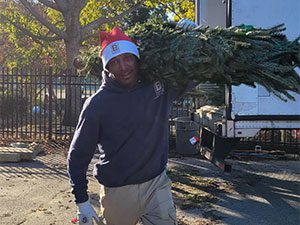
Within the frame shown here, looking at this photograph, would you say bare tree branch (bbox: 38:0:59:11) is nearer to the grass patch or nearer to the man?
the grass patch

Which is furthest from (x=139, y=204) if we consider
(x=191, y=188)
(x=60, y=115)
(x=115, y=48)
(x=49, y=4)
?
(x=49, y=4)

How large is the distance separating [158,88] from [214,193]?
10.8ft

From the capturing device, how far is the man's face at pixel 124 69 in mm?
2932

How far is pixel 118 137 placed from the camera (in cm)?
289

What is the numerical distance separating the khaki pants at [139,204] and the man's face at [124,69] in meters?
0.72

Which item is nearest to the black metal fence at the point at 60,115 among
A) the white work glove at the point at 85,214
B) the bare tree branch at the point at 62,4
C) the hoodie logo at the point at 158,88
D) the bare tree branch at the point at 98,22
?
the bare tree branch at the point at 98,22

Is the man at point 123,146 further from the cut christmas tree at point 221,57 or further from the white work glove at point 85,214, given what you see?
the cut christmas tree at point 221,57

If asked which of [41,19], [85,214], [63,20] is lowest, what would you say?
[85,214]

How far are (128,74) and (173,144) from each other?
683cm

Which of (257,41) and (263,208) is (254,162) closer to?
(263,208)

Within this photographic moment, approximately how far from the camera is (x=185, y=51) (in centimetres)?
296

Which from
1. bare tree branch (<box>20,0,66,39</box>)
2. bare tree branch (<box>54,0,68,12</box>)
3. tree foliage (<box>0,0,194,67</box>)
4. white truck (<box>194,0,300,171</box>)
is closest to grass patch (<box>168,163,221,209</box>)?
white truck (<box>194,0,300,171</box>)

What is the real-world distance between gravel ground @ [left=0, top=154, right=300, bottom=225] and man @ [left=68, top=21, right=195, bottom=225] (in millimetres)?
1977

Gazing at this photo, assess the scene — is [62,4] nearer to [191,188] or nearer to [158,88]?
[191,188]
